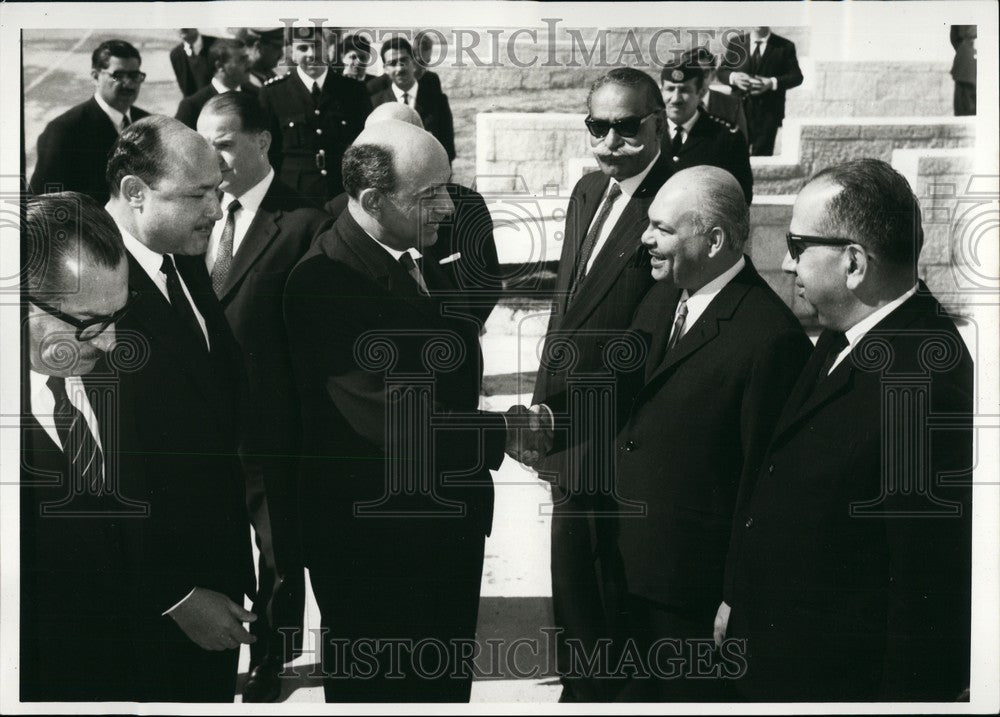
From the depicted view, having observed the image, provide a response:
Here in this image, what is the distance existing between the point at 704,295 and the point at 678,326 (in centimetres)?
13

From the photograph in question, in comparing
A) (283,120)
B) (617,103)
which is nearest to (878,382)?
(617,103)

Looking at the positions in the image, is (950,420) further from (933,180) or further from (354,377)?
(354,377)

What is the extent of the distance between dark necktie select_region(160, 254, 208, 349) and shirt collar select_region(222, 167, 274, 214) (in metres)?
0.26

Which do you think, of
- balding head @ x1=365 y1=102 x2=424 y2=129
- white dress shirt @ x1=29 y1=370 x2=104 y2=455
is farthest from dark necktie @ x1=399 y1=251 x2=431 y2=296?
white dress shirt @ x1=29 y1=370 x2=104 y2=455

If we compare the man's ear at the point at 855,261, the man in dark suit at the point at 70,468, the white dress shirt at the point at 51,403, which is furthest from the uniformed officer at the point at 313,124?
the man's ear at the point at 855,261

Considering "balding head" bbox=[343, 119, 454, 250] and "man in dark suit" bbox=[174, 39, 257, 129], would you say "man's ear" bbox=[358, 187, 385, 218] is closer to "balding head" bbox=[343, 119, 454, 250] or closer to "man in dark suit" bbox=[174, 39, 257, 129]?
"balding head" bbox=[343, 119, 454, 250]

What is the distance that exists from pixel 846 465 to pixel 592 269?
1.01m

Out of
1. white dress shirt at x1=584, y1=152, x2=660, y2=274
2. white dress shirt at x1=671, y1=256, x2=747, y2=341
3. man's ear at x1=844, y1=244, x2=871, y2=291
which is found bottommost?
white dress shirt at x1=671, y1=256, x2=747, y2=341

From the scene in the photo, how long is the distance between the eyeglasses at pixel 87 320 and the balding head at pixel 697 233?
173 cm

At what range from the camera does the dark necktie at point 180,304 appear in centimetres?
367

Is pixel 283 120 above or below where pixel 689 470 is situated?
above

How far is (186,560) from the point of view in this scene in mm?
3719

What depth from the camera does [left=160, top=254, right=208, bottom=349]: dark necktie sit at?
367cm

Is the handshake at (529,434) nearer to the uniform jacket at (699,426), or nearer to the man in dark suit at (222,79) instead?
the uniform jacket at (699,426)
